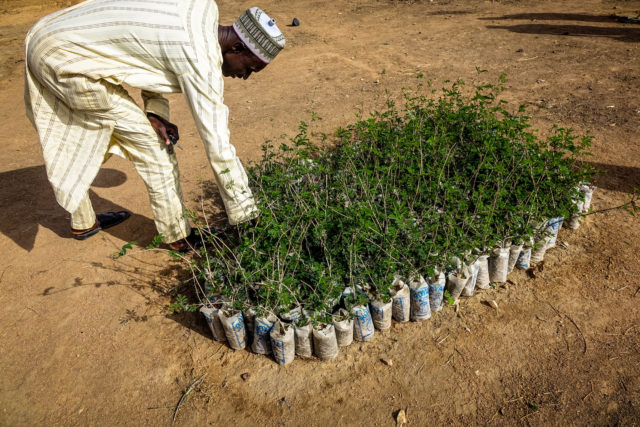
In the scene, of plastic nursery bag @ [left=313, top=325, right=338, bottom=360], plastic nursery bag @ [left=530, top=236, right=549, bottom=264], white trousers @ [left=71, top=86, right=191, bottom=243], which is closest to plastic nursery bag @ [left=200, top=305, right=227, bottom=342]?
plastic nursery bag @ [left=313, top=325, right=338, bottom=360]

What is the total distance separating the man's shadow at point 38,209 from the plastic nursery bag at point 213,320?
4.57ft

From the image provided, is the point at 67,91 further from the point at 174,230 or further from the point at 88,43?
the point at 174,230

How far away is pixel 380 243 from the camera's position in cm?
305

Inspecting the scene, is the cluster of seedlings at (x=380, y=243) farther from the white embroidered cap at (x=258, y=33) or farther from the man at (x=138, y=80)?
the white embroidered cap at (x=258, y=33)

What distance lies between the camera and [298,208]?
3355 mm

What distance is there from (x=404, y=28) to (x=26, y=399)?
8.92 metres

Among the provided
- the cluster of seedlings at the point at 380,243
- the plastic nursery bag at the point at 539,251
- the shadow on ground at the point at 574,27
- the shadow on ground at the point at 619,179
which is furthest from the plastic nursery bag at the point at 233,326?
the shadow on ground at the point at 574,27

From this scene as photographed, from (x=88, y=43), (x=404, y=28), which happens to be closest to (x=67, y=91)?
(x=88, y=43)

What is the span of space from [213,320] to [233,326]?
17 centimetres

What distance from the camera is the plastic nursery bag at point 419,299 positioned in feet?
9.42

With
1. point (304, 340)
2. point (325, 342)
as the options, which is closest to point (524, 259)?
point (325, 342)

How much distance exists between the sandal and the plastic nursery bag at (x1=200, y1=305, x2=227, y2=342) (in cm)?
168

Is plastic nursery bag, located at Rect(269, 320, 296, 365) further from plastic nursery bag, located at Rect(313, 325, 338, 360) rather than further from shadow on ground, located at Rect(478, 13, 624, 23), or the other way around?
shadow on ground, located at Rect(478, 13, 624, 23)

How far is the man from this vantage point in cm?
264
